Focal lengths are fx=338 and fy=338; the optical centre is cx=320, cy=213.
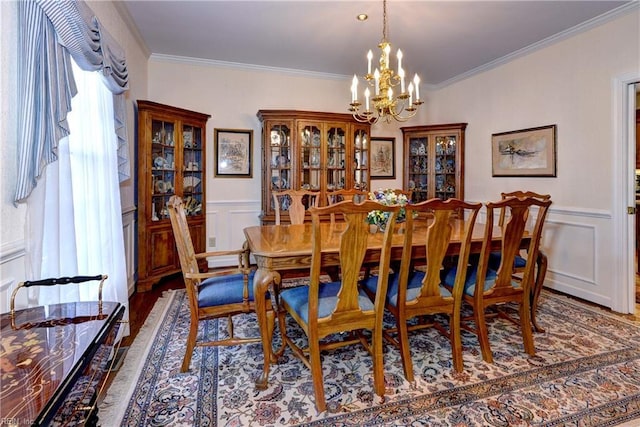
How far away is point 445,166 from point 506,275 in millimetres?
2999

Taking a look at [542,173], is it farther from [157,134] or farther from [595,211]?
[157,134]

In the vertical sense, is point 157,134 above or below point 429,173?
above

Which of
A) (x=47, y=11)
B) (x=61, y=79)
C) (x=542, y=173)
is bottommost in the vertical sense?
(x=542, y=173)

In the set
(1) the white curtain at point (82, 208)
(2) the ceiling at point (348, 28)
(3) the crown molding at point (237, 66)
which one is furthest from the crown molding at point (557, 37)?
(1) the white curtain at point (82, 208)

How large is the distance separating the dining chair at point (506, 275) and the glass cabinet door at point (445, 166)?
2.68 meters

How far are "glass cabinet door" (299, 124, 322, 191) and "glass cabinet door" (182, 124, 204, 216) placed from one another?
4.13 ft

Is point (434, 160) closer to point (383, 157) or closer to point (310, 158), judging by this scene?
point (383, 157)

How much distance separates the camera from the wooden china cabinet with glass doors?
14.1ft

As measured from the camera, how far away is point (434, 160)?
195 inches

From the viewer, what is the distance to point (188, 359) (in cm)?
Result: 205

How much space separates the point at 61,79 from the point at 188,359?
1.67m

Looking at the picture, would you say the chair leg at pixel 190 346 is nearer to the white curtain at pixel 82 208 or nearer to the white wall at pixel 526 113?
the white curtain at pixel 82 208

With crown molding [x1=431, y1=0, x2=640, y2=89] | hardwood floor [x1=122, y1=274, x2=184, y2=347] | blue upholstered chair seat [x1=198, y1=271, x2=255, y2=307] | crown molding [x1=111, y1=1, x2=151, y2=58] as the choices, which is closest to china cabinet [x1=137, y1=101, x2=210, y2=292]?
hardwood floor [x1=122, y1=274, x2=184, y2=347]

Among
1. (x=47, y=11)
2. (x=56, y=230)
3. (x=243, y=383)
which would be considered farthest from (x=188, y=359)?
(x=47, y=11)
